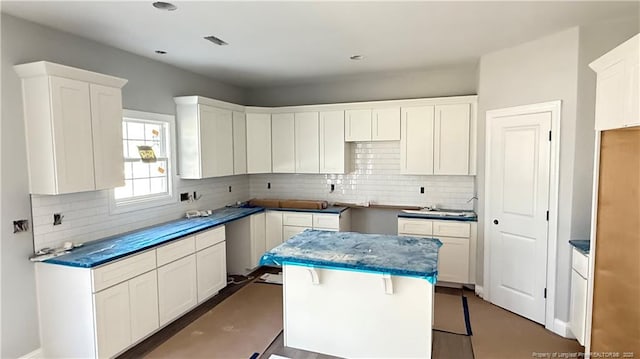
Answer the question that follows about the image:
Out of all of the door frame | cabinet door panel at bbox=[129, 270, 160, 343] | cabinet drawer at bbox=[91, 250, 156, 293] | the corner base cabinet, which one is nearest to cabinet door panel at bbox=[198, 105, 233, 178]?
the corner base cabinet

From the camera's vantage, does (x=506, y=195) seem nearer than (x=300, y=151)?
Yes

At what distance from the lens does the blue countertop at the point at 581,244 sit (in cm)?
291

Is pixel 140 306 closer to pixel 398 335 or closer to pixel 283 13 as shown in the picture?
pixel 398 335

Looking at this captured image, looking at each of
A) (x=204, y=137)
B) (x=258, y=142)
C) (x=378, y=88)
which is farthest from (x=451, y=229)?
(x=204, y=137)

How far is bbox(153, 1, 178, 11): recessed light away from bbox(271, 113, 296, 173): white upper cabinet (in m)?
2.83

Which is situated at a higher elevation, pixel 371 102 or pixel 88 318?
pixel 371 102

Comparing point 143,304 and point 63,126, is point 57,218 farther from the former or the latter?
point 143,304

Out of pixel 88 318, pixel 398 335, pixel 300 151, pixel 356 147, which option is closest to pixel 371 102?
pixel 356 147

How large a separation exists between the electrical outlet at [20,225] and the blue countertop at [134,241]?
1.01 ft

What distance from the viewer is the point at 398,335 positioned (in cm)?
274

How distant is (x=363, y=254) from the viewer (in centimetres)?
280

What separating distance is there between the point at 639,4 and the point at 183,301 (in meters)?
4.77

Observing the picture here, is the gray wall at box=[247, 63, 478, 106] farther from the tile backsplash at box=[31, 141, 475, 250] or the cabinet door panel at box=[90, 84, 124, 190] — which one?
the cabinet door panel at box=[90, 84, 124, 190]

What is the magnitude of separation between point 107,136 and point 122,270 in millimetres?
1168
